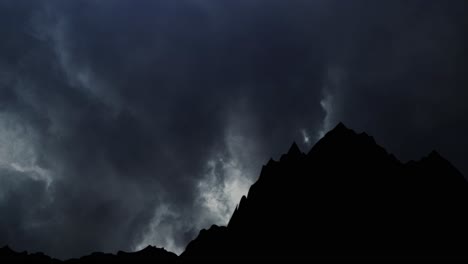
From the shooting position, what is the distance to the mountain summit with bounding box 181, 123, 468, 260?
5553cm

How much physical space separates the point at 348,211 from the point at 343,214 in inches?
54.1

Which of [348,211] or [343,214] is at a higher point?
[348,211]

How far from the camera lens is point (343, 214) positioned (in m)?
60.3

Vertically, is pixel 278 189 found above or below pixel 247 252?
above

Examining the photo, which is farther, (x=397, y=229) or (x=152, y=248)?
(x=152, y=248)

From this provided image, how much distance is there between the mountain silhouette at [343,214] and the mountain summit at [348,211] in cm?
21

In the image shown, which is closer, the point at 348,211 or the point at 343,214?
the point at 343,214

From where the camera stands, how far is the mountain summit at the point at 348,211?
55.5 m

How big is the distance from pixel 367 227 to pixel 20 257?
3191 inches

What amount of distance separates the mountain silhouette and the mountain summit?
0.21m

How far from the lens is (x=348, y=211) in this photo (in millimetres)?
60625

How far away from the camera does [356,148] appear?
68375 mm

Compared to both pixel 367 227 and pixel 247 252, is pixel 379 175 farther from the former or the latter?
pixel 247 252

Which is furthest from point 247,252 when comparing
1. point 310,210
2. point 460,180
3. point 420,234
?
point 460,180
